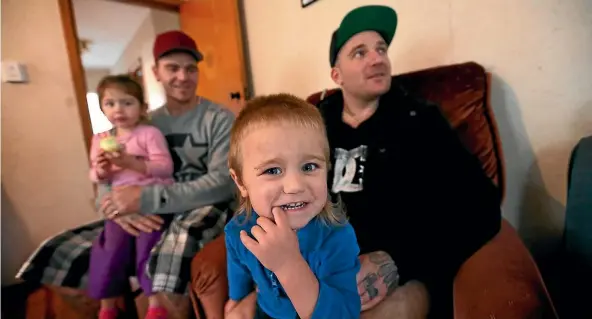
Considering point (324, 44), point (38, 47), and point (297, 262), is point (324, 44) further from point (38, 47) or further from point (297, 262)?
point (38, 47)

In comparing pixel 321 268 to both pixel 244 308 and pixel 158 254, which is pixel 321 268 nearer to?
pixel 244 308

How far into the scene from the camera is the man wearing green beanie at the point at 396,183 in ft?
2.55

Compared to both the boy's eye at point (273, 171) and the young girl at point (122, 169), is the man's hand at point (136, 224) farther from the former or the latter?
the boy's eye at point (273, 171)

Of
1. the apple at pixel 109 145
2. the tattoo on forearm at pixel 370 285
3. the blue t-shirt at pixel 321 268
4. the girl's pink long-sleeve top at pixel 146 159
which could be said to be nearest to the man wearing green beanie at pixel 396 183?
the tattoo on forearm at pixel 370 285

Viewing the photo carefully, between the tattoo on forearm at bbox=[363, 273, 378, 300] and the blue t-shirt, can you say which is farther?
the tattoo on forearm at bbox=[363, 273, 378, 300]

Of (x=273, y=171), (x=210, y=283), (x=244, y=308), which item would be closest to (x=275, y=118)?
(x=273, y=171)

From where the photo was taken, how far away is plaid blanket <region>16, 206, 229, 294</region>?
3.20ft

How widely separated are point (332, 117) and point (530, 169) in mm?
725

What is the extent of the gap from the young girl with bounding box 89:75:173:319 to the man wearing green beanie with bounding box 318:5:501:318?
67cm

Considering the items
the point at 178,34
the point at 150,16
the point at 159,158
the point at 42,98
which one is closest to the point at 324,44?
the point at 178,34

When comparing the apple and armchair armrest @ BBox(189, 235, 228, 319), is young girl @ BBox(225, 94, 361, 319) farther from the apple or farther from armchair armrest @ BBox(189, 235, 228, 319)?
the apple

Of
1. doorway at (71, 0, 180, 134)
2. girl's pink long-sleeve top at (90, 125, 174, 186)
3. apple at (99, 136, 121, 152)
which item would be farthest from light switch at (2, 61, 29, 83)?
apple at (99, 136, 121, 152)

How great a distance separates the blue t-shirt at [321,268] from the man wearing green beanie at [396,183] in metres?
0.17

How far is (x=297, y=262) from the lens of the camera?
518 millimetres
